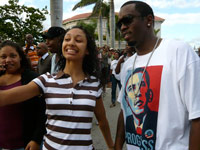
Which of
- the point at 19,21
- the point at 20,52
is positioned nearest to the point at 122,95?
the point at 20,52

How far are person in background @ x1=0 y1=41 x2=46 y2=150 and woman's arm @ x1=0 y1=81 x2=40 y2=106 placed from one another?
1.46 feet

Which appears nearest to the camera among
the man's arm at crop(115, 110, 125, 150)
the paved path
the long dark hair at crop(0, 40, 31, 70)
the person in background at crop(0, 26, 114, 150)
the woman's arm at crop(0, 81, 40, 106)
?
the woman's arm at crop(0, 81, 40, 106)

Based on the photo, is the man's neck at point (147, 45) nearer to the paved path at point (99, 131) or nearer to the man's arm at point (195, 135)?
the man's arm at point (195, 135)

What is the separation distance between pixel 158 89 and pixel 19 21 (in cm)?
1764

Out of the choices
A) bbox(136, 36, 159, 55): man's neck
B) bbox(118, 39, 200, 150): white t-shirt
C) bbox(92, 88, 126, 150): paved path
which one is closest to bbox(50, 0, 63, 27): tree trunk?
bbox(92, 88, 126, 150): paved path

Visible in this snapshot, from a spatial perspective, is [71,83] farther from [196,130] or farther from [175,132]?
[196,130]

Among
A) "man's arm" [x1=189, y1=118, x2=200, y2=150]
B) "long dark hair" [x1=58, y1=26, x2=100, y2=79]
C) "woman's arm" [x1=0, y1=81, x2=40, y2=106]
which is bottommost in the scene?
"man's arm" [x1=189, y1=118, x2=200, y2=150]

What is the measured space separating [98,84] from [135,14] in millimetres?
667

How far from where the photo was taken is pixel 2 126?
76.3 inches

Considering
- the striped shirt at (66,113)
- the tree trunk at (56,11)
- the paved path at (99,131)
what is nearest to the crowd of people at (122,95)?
the striped shirt at (66,113)

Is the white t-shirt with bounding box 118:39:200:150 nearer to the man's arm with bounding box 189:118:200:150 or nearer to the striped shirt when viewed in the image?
the man's arm with bounding box 189:118:200:150

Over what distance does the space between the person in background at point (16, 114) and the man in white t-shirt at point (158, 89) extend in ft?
2.94

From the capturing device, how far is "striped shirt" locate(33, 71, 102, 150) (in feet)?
5.04

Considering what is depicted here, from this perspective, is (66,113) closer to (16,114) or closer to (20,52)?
(16,114)
